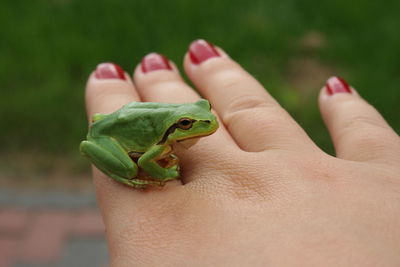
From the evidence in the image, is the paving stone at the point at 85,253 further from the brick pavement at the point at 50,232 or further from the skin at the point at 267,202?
the skin at the point at 267,202

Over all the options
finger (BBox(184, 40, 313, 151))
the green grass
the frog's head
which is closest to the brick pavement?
Answer: the green grass

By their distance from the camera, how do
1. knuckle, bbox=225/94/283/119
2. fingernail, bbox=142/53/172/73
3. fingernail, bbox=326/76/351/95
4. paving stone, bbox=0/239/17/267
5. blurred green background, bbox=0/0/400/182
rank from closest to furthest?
knuckle, bbox=225/94/283/119 → fingernail, bbox=326/76/351/95 → fingernail, bbox=142/53/172/73 → paving stone, bbox=0/239/17/267 → blurred green background, bbox=0/0/400/182

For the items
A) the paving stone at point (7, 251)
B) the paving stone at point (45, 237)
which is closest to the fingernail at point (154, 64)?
the paving stone at point (45, 237)

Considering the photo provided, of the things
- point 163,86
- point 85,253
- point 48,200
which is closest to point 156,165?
point 163,86

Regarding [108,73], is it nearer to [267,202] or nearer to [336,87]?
[336,87]

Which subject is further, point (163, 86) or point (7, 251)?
point (7, 251)

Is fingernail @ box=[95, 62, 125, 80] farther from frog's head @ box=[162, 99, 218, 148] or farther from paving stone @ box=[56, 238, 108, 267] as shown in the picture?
paving stone @ box=[56, 238, 108, 267]
